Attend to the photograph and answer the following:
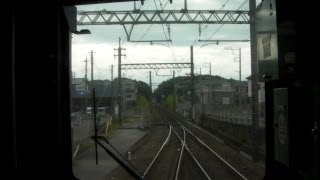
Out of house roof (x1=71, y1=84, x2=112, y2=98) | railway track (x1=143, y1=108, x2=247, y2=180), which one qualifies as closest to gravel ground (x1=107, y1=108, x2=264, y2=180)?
railway track (x1=143, y1=108, x2=247, y2=180)

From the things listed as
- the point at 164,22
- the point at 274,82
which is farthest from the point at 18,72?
the point at 164,22

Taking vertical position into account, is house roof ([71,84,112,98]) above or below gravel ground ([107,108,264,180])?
above

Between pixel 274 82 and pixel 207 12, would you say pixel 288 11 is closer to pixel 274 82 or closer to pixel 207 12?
pixel 274 82

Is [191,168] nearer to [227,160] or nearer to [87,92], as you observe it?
[227,160]

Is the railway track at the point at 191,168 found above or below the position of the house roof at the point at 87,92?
below

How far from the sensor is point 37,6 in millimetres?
4434

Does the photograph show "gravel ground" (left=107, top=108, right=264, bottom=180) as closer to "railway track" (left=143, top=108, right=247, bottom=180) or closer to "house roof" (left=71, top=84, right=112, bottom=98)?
"railway track" (left=143, top=108, right=247, bottom=180)

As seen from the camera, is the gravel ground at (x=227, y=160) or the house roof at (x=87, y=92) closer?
the house roof at (x=87, y=92)

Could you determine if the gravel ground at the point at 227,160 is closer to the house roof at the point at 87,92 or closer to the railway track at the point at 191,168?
the railway track at the point at 191,168

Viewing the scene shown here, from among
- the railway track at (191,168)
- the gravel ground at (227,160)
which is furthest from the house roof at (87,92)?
the railway track at (191,168)

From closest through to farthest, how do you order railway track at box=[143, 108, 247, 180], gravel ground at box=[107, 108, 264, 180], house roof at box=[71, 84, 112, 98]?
house roof at box=[71, 84, 112, 98]
gravel ground at box=[107, 108, 264, 180]
railway track at box=[143, 108, 247, 180]

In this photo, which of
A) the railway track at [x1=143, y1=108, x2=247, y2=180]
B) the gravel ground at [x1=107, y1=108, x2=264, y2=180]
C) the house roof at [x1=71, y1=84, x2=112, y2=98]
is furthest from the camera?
the railway track at [x1=143, y1=108, x2=247, y2=180]

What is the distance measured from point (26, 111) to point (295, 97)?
2340 millimetres

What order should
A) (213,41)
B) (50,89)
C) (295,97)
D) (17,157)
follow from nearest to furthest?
(295,97) < (17,157) < (50,89) < (213,41)
